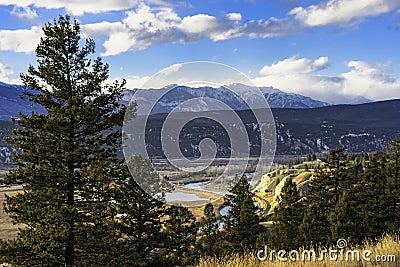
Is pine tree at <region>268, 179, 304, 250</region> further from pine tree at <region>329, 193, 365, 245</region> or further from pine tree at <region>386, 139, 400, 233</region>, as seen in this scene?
pine tree at <region>386, 139, 400, 233</region>

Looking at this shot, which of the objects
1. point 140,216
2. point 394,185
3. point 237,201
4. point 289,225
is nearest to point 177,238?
point 140,216

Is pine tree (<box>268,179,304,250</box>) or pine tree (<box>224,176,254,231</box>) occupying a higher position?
pine tree (<box>224,176,254,231</box>)

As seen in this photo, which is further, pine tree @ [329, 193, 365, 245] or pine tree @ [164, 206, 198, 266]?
pine tree @ [329, 193, 365, 245]

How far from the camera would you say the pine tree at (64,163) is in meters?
16.3

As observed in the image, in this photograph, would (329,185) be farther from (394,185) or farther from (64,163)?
(64,163)

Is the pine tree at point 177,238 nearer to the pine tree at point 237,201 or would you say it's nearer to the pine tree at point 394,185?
the pine tree at point 237,201

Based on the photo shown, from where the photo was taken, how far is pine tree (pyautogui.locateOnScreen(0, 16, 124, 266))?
53.4ft

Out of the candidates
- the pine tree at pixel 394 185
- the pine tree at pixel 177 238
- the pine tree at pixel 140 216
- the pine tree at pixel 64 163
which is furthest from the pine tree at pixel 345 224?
the pine tree at pixel 64 163

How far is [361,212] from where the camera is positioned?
1469 inches

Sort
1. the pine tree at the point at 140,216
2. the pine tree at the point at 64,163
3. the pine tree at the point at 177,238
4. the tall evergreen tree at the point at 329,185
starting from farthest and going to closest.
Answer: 1. the tall evergreen tree at the point at 329,185
2. the pine tree at the point at 177,238
3. the pine tree at the point at 140,216
4. the pine tree at the point at 64,163

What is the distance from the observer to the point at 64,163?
17328 millimetres

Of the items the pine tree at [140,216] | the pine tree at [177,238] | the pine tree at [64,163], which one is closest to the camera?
the pine tree at [64,163]

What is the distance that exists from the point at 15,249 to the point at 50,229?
207cm

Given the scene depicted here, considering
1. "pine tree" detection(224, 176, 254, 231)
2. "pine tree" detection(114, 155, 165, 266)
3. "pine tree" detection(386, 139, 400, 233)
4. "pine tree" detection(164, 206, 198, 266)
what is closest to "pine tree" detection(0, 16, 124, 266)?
"pine tree" detection(114, 155, 165, 266)
